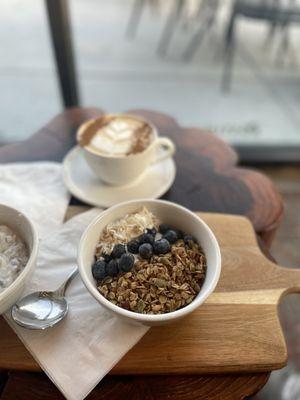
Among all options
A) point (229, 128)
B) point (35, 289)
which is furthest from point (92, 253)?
point (229, 128)

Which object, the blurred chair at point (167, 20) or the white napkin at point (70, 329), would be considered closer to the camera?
the white napkin at point (70, 329)

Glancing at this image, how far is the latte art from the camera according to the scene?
2.81ft

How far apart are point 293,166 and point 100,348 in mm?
1587

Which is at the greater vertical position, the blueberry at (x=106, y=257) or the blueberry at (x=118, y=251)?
the blueberry at (x=118, y=251)

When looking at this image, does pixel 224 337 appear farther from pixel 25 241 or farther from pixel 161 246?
pixel 25 241

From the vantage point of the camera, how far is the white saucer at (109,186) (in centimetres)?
85

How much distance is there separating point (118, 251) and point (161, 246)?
0.07 meters

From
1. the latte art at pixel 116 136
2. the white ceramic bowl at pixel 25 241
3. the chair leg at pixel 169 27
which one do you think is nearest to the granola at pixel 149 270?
the white ceramic bowl at pixel 25 241

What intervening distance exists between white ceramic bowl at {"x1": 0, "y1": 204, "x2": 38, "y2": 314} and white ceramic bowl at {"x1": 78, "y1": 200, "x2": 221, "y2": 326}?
76mm

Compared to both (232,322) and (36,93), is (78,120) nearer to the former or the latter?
(232,322)

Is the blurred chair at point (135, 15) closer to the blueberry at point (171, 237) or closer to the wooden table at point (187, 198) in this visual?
the wooden table at point (187, 198)

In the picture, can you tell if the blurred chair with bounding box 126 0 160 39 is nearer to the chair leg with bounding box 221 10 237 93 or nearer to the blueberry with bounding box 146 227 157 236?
the chair leg with bounding box 221 10 237 93

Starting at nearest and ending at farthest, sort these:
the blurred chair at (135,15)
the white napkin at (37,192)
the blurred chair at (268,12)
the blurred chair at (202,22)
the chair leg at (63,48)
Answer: the white napkin at (37,192) < the chair leg at (63,48) < the blurred chair at (268,12) < the blurred chair at (202,22) < the blurred chair at (135,15)

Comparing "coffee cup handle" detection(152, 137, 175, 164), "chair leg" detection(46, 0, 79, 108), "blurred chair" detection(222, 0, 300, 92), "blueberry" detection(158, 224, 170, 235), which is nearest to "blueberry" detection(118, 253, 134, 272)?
"blueberry" detection(158, 224, 170, 235)
